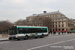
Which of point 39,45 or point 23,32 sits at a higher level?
point 23,32

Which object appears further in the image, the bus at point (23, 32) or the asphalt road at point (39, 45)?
the bus at point (23, 32)

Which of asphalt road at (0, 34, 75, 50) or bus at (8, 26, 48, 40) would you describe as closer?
asphalt road at (0, 34, 75, 50)

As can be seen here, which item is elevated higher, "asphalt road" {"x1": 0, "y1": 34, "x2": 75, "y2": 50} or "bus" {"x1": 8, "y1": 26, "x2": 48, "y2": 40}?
"bus" {"x1": 8, "y1": 26, "x2": 48, "y2": 40}

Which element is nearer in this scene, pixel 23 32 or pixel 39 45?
pixel 39 45

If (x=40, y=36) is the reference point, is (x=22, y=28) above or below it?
above

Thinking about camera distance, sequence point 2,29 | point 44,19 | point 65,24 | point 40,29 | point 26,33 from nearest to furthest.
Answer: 1. point 26,33
2. point 40,29
3. point 2,29
4. point 44,19
5. point 65,24

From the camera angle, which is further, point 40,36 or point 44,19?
point 44,19

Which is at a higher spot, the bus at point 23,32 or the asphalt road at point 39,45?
the bus at point 23,32

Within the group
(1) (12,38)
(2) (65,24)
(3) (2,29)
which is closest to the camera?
(1) (12,38)

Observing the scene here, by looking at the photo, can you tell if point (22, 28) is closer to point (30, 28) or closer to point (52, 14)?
point (30, 28)

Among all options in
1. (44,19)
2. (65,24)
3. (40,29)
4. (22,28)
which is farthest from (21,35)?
(65,24)

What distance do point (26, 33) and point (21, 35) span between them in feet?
5.59

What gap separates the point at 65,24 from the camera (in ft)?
303

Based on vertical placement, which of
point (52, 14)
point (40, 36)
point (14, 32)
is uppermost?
point (52, 14)
